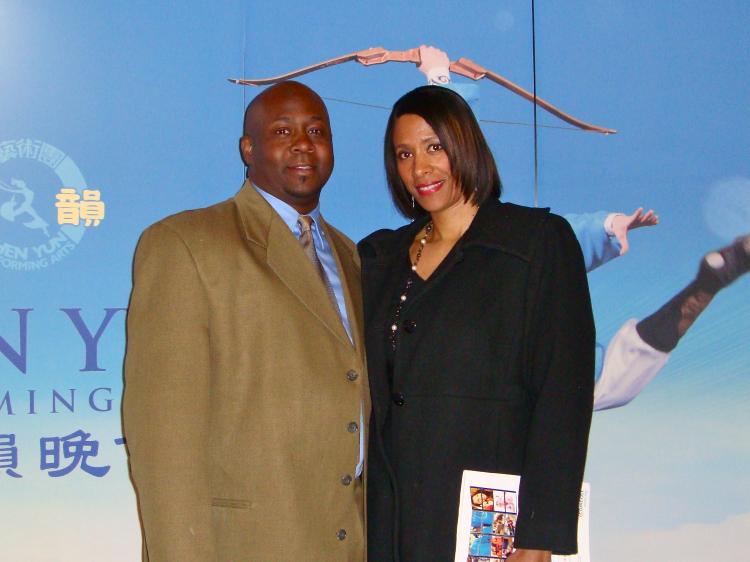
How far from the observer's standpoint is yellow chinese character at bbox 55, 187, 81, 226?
237 centimetres

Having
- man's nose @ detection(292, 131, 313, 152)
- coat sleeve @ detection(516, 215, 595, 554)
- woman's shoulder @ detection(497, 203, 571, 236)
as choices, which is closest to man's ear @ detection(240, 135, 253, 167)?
man's nose @ detection(292, 131, 313, 152)

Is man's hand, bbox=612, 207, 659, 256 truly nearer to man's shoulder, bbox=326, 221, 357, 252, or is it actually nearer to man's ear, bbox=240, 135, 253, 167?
man's shoulder, bbox=326, 221, 357, 252

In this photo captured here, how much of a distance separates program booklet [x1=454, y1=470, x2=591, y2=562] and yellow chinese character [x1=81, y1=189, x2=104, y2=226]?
1375 millimetres

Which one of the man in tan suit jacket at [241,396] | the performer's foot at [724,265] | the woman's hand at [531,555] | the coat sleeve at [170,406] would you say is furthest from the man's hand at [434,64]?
the woman's hand at [531,555]

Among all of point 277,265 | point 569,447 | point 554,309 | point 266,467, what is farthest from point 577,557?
point 277,265

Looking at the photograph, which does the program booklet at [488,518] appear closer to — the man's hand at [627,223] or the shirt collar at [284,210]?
the shirt collar at [284,210]

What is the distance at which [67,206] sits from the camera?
2369 mm

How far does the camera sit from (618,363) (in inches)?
109

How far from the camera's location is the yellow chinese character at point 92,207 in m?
2.38

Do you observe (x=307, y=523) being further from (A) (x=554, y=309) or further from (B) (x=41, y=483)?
(B) (x=41, y=483)

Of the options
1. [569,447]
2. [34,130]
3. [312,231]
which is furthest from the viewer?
[34,130]

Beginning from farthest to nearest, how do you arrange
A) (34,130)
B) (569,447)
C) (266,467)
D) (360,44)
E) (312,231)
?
1. (360,44)
2. (34,130)
3. (312,231)
4. (266,467)
5. (569,447)

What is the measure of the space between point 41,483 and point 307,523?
3.35 ft

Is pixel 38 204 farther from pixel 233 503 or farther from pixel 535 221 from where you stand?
pixel 535 221
